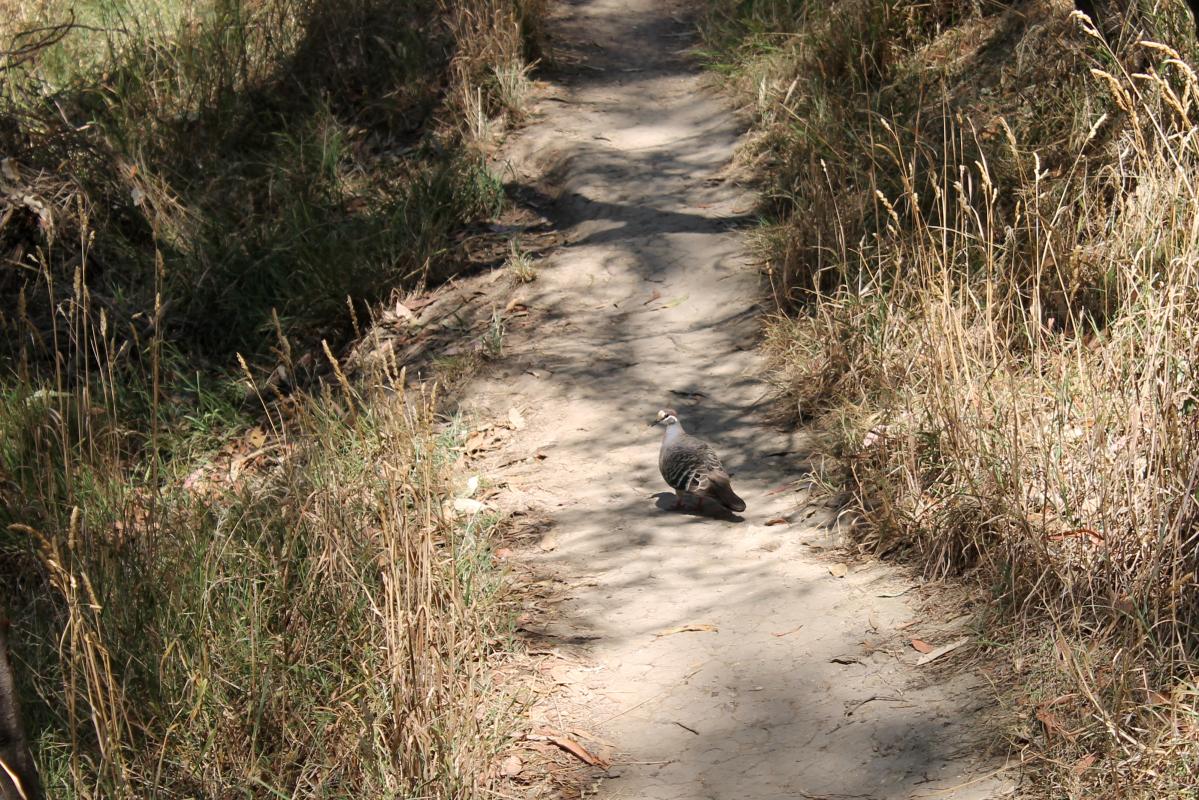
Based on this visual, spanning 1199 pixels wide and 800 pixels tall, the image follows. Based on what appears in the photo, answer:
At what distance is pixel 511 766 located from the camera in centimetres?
346

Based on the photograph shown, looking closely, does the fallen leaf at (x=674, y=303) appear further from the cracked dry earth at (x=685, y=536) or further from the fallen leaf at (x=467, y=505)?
the fallen leaf at (x=467, y=505)

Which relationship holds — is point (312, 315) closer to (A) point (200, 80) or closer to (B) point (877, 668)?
(A) point (200, 80)

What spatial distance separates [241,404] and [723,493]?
373 centimetres

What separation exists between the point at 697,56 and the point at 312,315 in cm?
443

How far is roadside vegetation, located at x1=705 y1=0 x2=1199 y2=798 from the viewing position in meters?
3.19

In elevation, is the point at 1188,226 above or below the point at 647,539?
above

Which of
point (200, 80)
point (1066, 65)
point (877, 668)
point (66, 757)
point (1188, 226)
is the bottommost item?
point (877, 668)

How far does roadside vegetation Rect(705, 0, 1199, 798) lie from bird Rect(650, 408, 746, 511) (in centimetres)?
52

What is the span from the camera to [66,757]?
3156 millimetres

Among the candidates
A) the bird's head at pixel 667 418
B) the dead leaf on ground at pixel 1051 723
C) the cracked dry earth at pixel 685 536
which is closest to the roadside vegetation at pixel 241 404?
the cracked dry earth at pixel 685 536

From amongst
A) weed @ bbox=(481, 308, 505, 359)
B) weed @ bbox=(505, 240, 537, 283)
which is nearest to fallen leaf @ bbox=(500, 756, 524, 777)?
weed @ bbox=(481, 308, 505, 359)

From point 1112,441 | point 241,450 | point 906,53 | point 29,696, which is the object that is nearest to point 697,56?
point 906,53

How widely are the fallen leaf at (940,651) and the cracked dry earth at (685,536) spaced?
33mm

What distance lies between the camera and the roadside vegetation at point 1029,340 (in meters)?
3.19
